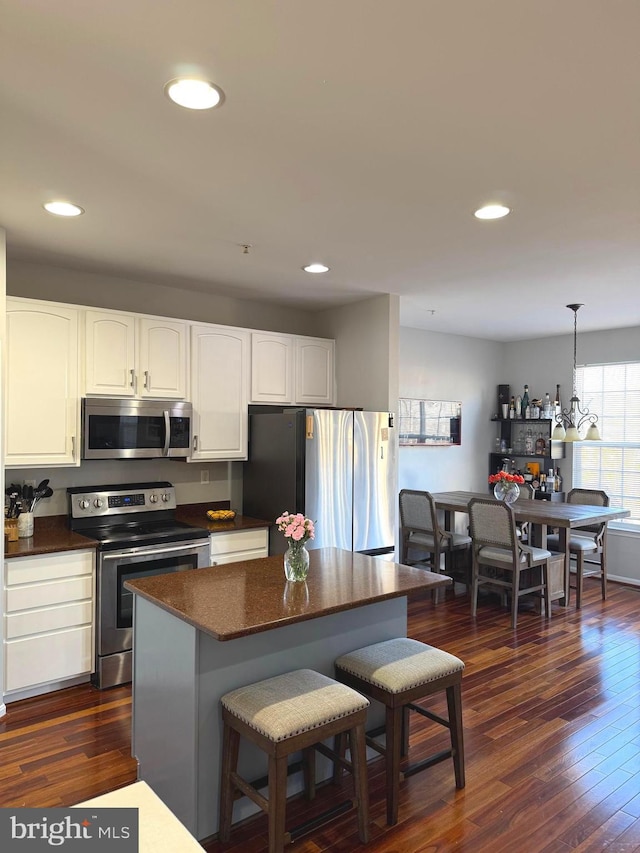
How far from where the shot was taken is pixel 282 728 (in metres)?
1.89

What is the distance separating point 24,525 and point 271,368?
6.58 feet

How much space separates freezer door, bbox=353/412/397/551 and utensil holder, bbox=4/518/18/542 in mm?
2169

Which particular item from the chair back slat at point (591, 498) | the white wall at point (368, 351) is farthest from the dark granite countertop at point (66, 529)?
the chair back slat at point (591, 498)

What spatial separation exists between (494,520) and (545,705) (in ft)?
5.68

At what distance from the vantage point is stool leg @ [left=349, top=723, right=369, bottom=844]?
2.09 meters

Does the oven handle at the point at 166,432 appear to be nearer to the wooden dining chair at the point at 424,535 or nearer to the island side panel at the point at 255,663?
the island side panel at the point at 255,663

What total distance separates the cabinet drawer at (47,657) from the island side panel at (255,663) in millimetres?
1413

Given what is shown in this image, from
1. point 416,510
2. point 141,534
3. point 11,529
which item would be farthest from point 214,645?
point 416,510

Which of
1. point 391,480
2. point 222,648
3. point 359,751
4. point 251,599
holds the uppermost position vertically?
point 391,480

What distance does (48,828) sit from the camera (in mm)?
941

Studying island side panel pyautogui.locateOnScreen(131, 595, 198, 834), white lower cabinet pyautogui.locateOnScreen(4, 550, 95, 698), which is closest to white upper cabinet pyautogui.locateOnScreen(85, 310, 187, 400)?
white lower cabinet pyautogui.locateOnScreen(4, 550, 95, 698)

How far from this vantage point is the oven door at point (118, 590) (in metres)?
3.38

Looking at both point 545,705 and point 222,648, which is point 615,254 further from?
point 222,648

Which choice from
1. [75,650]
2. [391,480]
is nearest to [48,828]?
[75,650]
